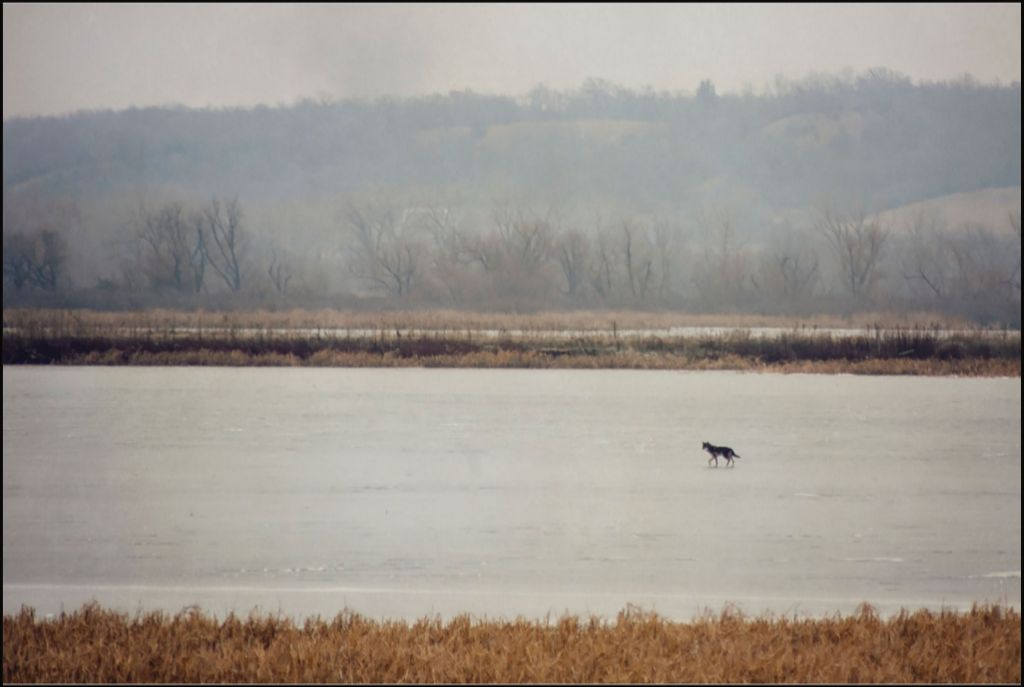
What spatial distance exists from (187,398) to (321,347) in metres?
0.95

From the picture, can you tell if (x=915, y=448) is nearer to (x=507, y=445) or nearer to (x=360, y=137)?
(x=507, y=445)

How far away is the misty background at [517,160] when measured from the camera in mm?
5668

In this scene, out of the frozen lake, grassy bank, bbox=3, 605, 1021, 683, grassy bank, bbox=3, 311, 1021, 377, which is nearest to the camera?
grassy bank, bbox=3, 605, 1021, 683

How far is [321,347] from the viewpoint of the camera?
22.0 ft

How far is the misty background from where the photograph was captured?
5.67m

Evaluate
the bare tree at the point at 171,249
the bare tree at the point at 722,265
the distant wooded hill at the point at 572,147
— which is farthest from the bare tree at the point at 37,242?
the bare tree at the point at 722,265

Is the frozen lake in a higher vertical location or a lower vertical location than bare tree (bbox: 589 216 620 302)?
lower

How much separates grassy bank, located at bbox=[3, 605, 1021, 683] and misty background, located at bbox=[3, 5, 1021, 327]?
2831mm

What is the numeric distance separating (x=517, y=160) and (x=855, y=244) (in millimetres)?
2155

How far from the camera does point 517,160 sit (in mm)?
5969

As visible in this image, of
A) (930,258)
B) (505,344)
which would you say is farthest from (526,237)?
(930,258)

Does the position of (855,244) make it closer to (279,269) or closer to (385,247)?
(385,247)

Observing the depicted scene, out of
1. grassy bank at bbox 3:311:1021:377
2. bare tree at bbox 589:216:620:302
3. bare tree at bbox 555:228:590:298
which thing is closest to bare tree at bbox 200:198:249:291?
grassy bank at bbox 3:311:1021:377

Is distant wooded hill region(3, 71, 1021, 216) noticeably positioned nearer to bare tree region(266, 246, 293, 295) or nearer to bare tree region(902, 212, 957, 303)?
bare tree region(902, 212, 957, 303)
